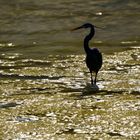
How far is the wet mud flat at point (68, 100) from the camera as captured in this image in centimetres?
1335

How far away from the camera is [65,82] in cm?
1925

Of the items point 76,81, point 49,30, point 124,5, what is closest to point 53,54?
point 76,81

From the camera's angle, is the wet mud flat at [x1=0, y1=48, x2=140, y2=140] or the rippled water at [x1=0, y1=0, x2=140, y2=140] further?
the rippled water at [x1=0, y1=0, x2=140, y2=140]

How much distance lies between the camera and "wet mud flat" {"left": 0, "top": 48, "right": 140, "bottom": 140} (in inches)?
526

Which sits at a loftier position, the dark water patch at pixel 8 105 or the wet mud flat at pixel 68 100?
the wet mud flat at pixel 68 100

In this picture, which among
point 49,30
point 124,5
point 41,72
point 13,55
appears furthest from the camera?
point 124,5

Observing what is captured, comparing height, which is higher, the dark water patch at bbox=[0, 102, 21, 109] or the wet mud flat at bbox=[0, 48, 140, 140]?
the wet mud flat at bbox=[0, 48, 140, 140]

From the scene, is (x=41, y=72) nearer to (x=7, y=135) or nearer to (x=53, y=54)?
(x=53, y=54)

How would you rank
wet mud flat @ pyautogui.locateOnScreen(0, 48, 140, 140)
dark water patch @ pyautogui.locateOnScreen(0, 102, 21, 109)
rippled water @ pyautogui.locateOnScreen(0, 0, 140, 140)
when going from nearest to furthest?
1. wet mud flat @ pyautogui.locateOnScreen(0, 48, 140, 140)
2. rippled water @ pyautogui.locateOnScreen(0, 0, 140, 140)
3. dark water patch @ pyautogui.locateOnScreen(0, 102, 21, 109)

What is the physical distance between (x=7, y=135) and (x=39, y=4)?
116 ft

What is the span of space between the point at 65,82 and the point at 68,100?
2.92 meters

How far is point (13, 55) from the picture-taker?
2591 cm

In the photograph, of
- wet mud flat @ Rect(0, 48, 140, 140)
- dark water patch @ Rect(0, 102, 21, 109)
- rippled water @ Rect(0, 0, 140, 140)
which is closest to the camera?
wet mud flat @ Rect(0, 48, 140, 140)

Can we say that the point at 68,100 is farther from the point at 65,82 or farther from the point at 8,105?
the point at 65,82
